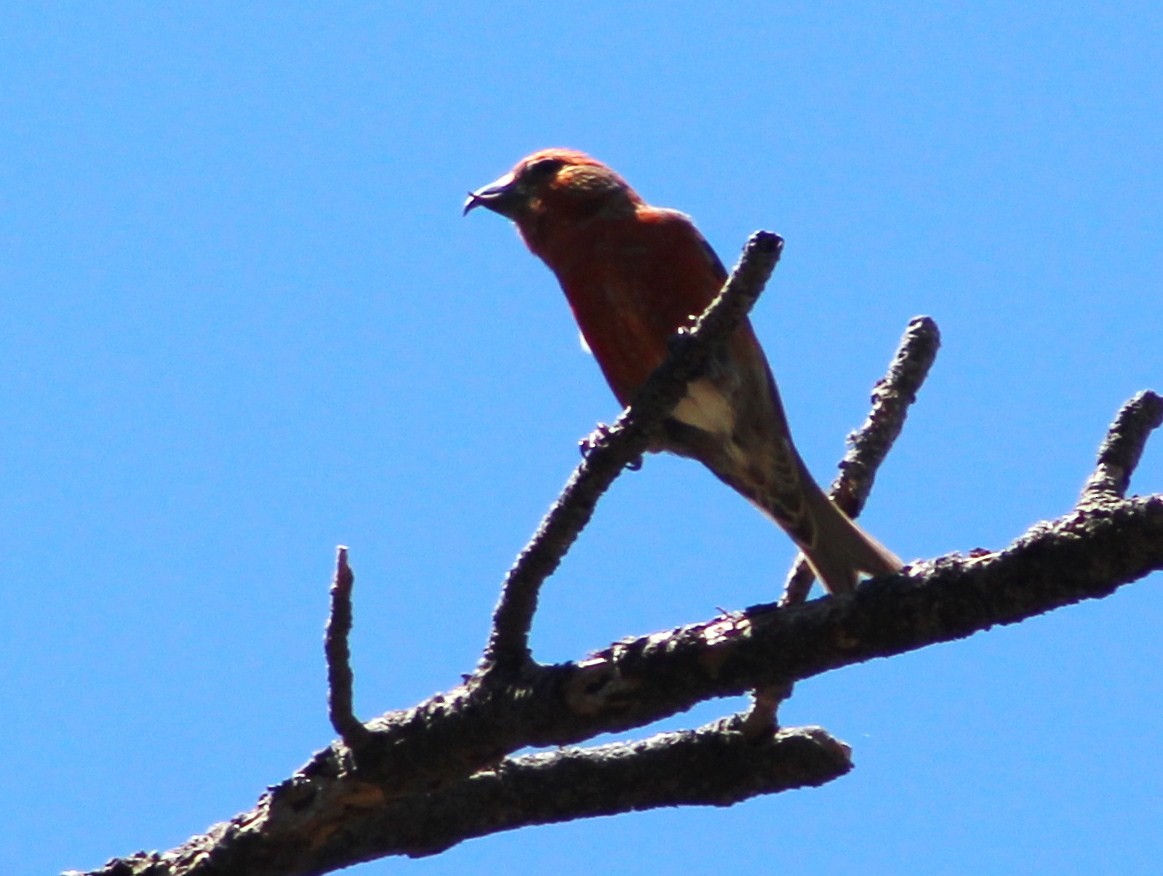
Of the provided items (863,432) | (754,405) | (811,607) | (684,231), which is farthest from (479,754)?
(684,231)

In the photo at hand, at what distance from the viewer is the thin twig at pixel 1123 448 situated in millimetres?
2938

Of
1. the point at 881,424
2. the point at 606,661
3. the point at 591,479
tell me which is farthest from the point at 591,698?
the point at 881,424

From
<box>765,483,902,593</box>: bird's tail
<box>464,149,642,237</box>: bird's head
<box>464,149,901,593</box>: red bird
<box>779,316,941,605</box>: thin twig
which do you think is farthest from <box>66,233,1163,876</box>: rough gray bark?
<box>464,149,642,237</box>: bird's head

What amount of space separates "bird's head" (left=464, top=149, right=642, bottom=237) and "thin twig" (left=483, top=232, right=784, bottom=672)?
252cm

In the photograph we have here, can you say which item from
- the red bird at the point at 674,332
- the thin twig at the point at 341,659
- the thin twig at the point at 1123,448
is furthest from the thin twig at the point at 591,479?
the red bird at the point at 674,332

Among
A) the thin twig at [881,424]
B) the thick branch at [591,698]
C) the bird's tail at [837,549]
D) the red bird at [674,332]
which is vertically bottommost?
the thick branch at [591,698]

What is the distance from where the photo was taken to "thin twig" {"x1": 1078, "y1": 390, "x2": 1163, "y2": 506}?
2938mm

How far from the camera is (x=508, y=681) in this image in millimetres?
3133

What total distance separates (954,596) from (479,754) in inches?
42.4

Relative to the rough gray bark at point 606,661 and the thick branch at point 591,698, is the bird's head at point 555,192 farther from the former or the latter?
the thick branch at point 591,698

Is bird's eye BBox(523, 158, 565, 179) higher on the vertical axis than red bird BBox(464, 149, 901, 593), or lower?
higher

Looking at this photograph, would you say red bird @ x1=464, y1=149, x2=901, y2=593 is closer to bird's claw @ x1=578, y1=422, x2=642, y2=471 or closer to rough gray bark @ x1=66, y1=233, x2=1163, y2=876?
bird's claw @ x1=578, y1=422, x2=642, y2=471

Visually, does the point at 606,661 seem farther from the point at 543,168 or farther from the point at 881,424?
the point at 543,168

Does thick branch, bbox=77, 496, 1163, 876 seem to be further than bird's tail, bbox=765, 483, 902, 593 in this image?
No
